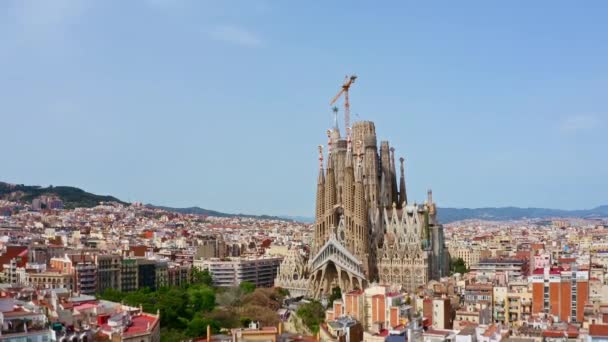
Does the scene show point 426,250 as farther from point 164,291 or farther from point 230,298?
point 164,291

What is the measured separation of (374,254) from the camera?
45219mm

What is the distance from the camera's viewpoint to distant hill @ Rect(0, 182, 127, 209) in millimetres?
106688

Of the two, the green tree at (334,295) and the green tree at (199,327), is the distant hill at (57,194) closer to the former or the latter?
the green tree at (334,295)

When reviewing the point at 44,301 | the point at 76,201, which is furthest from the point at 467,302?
the point at 76,201

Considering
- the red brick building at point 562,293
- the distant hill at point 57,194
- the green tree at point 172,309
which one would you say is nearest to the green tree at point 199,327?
the green tree at point 172,309

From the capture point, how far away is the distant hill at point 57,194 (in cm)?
10669

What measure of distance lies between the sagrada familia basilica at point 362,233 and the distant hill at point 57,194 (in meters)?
68.8

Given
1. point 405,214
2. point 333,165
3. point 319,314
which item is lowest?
point 319,314

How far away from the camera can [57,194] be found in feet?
371

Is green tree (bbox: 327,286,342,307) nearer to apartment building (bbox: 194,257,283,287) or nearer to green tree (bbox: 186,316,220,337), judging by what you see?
apartment building (bbox: 194,257,283,287)

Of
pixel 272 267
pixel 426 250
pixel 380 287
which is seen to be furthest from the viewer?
pixel 272 267

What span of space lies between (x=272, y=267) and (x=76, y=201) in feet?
225

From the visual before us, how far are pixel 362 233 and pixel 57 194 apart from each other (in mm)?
79315

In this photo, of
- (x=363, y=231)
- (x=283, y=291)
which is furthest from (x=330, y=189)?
(x=283, y=291)
